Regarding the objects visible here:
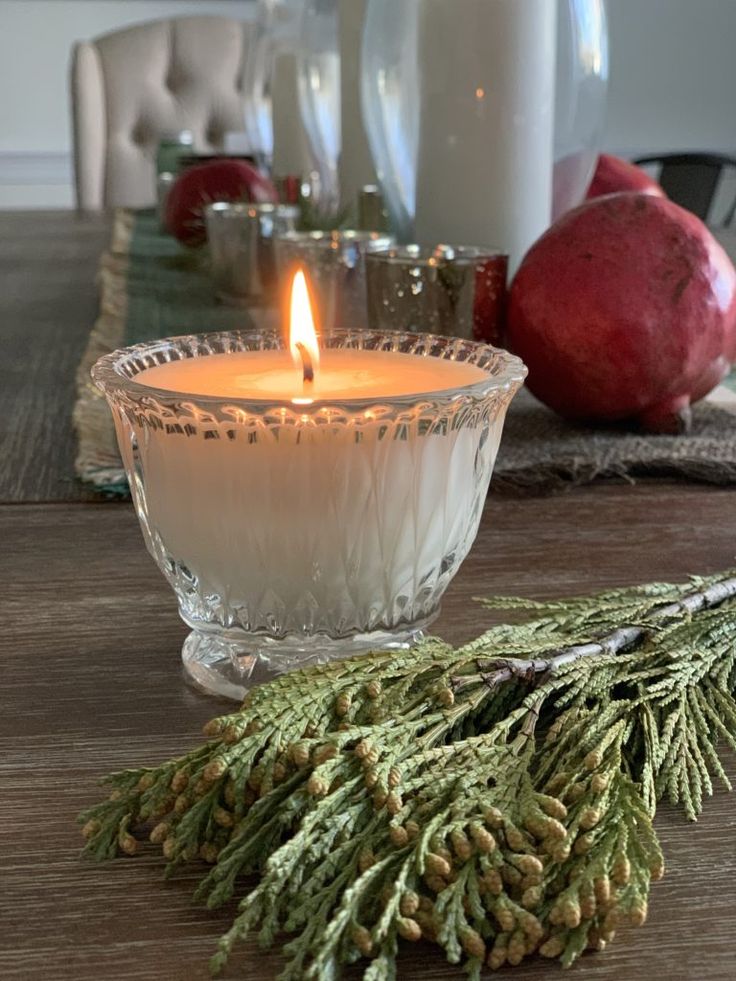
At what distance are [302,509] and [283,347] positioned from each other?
11 cm

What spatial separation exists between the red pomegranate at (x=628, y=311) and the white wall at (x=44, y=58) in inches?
99.9

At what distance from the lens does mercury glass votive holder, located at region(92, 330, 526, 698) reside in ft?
0.89

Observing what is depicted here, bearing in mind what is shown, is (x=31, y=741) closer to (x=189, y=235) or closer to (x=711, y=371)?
(x=711, y=371)

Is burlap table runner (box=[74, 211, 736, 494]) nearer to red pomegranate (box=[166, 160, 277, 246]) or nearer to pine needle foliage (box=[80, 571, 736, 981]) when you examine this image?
pine needle foliage (box=[80, 571, 736, 981])

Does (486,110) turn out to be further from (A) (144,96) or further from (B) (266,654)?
(A) (144,96)

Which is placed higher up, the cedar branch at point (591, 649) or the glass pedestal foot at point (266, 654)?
the cedar branch at point (591, 649)

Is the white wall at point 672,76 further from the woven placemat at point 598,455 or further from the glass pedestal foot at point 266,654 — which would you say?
the glass pedestal foot at point 266,654

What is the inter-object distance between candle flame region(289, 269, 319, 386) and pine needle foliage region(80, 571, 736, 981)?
0.09 m

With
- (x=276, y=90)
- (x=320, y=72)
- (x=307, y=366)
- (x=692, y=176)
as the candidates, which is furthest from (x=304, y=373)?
(x=692, y=176)

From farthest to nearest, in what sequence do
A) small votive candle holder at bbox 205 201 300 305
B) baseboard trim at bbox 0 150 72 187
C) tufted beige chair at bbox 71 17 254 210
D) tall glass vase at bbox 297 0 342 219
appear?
baseboard trim at bbox 0 150 72 187 → tufted beige chair at bbox 71 17 254 210 → tall glass vase at bbox 297 0 342 219 → small votive candle holder at bbox 205 201 300 305

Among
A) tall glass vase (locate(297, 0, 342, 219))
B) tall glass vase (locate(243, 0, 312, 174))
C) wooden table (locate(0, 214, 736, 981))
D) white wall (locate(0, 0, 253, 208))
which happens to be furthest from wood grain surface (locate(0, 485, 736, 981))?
white wall (locate(0, 0, 253, 208))

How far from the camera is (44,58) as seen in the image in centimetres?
280

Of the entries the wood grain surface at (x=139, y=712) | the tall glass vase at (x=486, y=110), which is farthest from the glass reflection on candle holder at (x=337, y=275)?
the wood grain surface at (x=139, y=712)

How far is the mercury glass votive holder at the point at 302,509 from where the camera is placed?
270 mm
